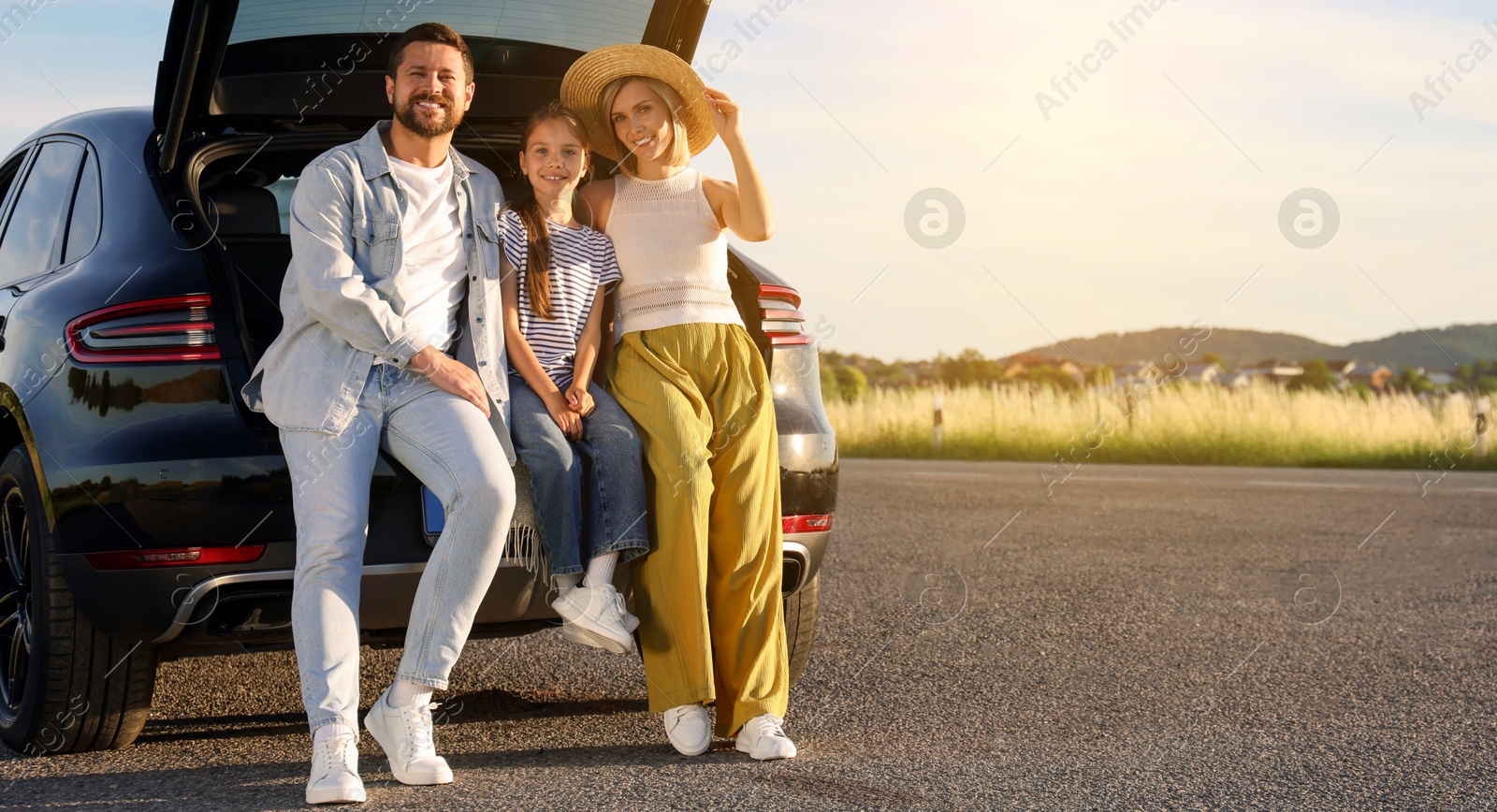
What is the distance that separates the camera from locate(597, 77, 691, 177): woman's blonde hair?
3.96m

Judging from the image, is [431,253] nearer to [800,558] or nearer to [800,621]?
[800,558]

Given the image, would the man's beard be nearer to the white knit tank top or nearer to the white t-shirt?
the white t-shirt

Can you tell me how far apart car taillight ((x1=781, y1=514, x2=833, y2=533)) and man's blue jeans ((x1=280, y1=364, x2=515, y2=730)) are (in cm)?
89

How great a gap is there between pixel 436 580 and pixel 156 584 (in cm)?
67

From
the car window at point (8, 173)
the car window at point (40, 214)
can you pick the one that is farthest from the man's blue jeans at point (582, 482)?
the car window at point (8, 173)

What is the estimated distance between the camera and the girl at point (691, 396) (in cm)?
368

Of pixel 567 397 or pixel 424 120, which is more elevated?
pixel 424 120

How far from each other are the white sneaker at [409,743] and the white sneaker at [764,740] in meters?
0.79

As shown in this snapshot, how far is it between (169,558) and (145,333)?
0.56 m

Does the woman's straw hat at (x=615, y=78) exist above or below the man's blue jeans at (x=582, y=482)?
above

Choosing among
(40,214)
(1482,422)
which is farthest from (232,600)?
(1482,422)

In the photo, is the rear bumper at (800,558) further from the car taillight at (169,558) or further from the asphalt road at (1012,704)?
the car taillight at (169,558)

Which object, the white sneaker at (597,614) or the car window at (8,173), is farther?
the car window at (8,173)

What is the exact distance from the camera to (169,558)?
328cm
